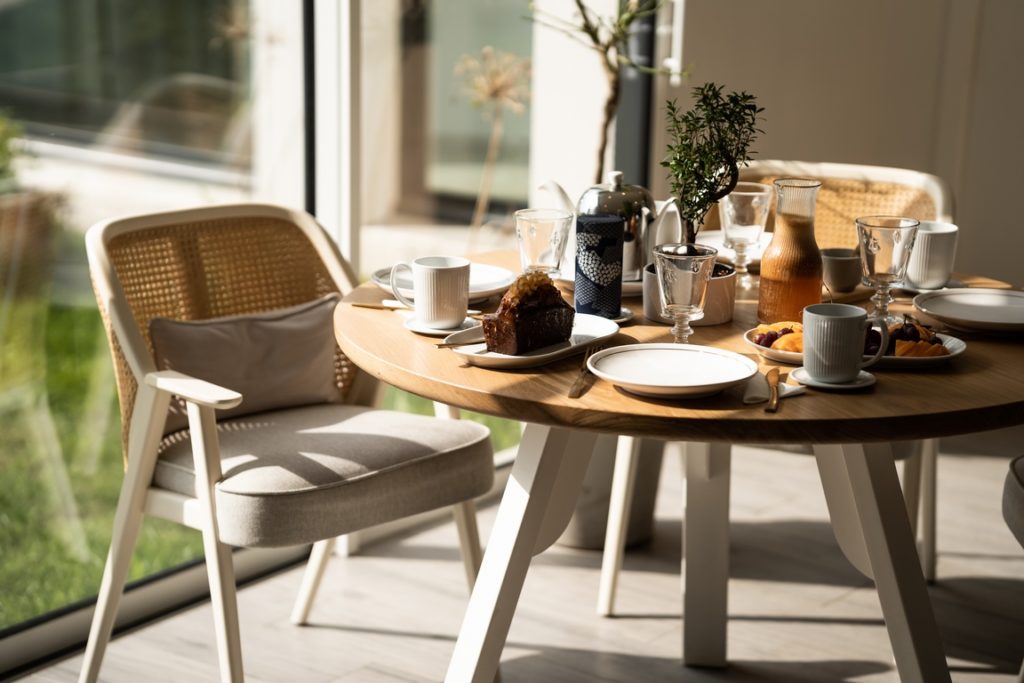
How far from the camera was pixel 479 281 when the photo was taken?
6.83 feet

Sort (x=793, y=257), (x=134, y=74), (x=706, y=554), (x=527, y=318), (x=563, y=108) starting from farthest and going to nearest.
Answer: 1. (x=563, y=108)
2. (x=134, y=74)
3. (x=706, y=554)
4. (x=793, y=257)
5. (x=527, y=318)

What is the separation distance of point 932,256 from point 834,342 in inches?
24.6

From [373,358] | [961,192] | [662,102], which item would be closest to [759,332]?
[373,358]

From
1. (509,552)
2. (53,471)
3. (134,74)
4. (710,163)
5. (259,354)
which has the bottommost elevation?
(53,471)

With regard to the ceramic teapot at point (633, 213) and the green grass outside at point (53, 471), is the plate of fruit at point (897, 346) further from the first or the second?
the green grass outside at point (53, 471)

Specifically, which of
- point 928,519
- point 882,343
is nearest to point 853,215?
point 928,519

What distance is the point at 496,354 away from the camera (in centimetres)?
165

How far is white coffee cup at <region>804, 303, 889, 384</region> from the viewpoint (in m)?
1.52

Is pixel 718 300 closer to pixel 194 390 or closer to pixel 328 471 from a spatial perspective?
pixel 328 471

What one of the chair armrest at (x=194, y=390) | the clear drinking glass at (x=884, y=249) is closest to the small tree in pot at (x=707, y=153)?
the clear drinking glass at (x=884, y=249)

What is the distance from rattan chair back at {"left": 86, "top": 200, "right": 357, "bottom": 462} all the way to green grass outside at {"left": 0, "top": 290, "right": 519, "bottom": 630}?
0.27m

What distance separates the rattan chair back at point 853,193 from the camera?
9.07ft

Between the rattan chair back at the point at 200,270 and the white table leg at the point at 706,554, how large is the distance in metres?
0.72

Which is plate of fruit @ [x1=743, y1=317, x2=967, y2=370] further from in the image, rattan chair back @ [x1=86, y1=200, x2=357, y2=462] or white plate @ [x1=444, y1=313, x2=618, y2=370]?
rattan chair back @ [x1=86, y1=200, x2=357, y2=462]
